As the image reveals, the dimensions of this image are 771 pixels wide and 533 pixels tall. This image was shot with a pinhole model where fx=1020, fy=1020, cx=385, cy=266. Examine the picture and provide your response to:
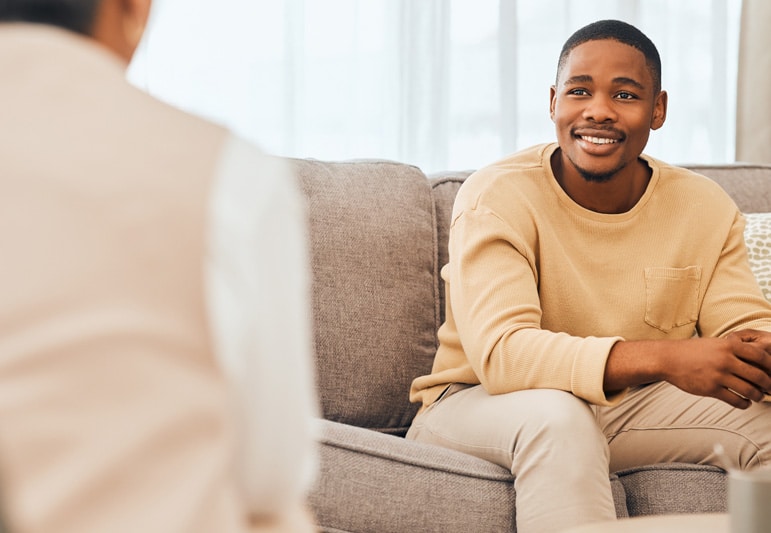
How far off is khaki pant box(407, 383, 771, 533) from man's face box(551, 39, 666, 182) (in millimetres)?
464

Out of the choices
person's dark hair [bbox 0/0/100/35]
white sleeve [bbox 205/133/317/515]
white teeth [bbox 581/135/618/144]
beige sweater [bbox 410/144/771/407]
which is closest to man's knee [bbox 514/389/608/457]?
beige sweater [bbox 410/144/771/407]

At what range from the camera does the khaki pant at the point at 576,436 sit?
1.54 meters

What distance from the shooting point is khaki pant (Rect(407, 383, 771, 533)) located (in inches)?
60.7

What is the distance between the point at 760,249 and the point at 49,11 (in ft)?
6.11

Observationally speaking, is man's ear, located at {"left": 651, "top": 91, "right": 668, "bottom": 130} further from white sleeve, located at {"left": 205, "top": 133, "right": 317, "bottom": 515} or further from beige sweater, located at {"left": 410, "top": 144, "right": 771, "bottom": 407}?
white sleeve, located at {"left": 205, "top": 133, "right": 317, "bottom": 515}

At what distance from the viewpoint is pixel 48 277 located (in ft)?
1.98

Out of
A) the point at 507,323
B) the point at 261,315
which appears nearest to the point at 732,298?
the point at 507,323

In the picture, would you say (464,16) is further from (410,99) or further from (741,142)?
(741,142)

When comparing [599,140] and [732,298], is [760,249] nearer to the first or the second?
[732,298]

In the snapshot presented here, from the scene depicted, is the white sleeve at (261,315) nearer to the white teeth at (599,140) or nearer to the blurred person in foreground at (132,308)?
the blurred person in foreground at (132,308)

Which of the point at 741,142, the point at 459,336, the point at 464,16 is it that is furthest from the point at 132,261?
the point at 741,142

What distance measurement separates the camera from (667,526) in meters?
1.17

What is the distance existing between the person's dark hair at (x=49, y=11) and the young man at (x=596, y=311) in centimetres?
109

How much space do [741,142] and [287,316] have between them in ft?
9.72
